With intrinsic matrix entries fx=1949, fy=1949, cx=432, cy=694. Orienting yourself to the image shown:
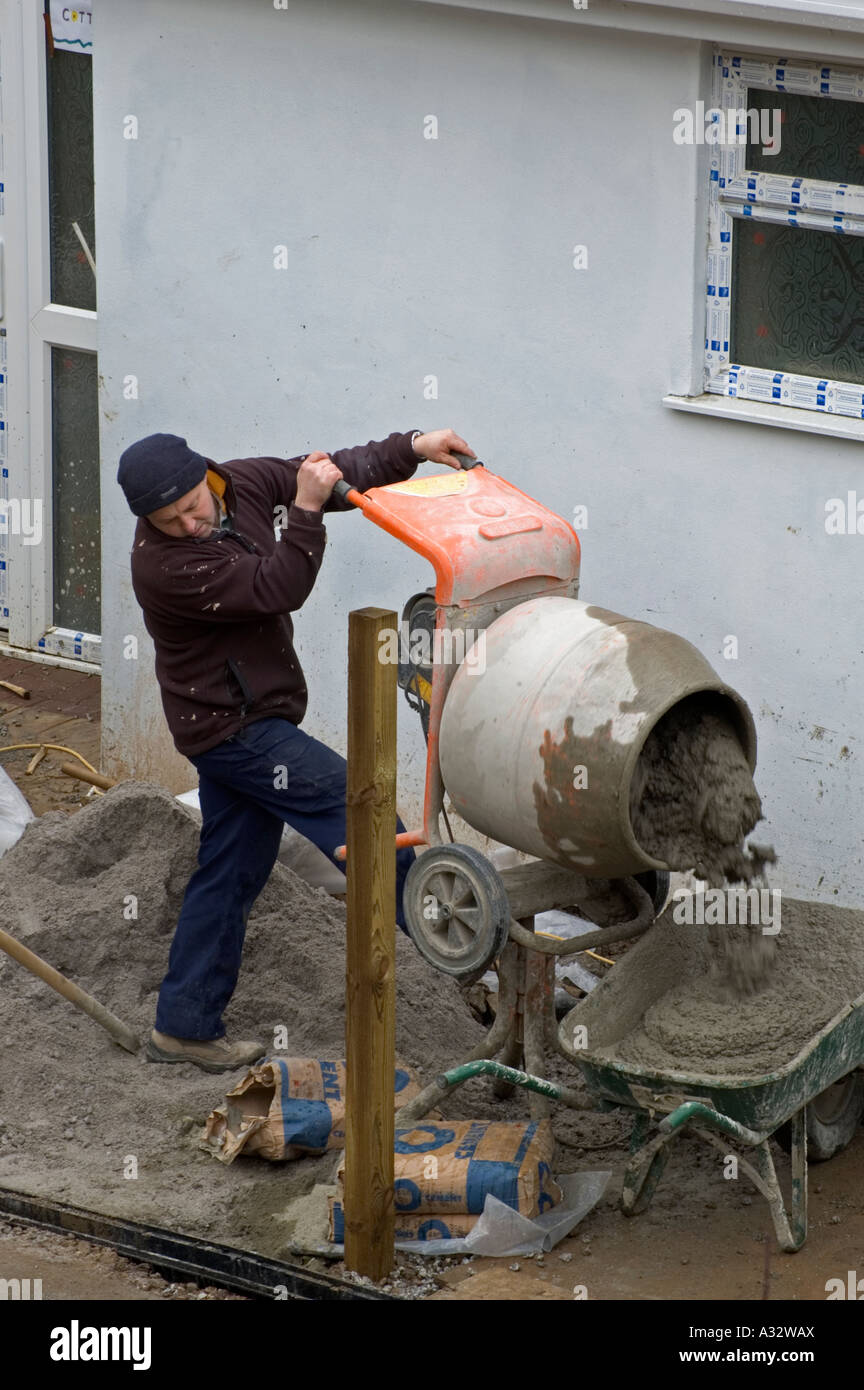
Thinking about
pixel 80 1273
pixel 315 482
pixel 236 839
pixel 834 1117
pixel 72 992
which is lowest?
pixel 80 1273

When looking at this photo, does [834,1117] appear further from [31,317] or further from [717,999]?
[31,317]

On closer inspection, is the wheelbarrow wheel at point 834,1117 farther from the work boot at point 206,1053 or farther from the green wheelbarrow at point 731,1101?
the work boot at point 206,1053

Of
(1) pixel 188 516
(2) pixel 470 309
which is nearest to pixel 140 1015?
(1) pixel 188 516

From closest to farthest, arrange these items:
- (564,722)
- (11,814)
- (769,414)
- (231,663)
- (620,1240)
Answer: (564,722) → (620,1240) → (231,663) → (769,414) → (11,814)

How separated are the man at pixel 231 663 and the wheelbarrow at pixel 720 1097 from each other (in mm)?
772

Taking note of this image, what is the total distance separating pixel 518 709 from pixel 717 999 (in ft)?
3.32

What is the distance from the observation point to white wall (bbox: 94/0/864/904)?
20.5ft

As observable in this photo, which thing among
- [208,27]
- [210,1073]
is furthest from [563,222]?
[210,1073]

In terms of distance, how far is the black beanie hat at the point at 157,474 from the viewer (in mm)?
5367

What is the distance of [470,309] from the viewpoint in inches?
265

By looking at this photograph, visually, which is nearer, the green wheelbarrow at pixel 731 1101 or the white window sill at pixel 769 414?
the green wheelbarrow at pixel 731 1101

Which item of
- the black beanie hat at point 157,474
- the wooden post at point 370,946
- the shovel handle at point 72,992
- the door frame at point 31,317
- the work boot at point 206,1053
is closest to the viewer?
the wooden post at point 370,946

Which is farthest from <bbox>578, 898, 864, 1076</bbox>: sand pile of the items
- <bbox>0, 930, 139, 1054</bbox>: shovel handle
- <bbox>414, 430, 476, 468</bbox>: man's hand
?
<bbox>0, 930, 139, 1054</bbox>: shovel handle

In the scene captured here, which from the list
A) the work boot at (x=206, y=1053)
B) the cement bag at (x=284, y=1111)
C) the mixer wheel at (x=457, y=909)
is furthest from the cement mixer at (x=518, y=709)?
the work boot at (x=206, y=1053)
